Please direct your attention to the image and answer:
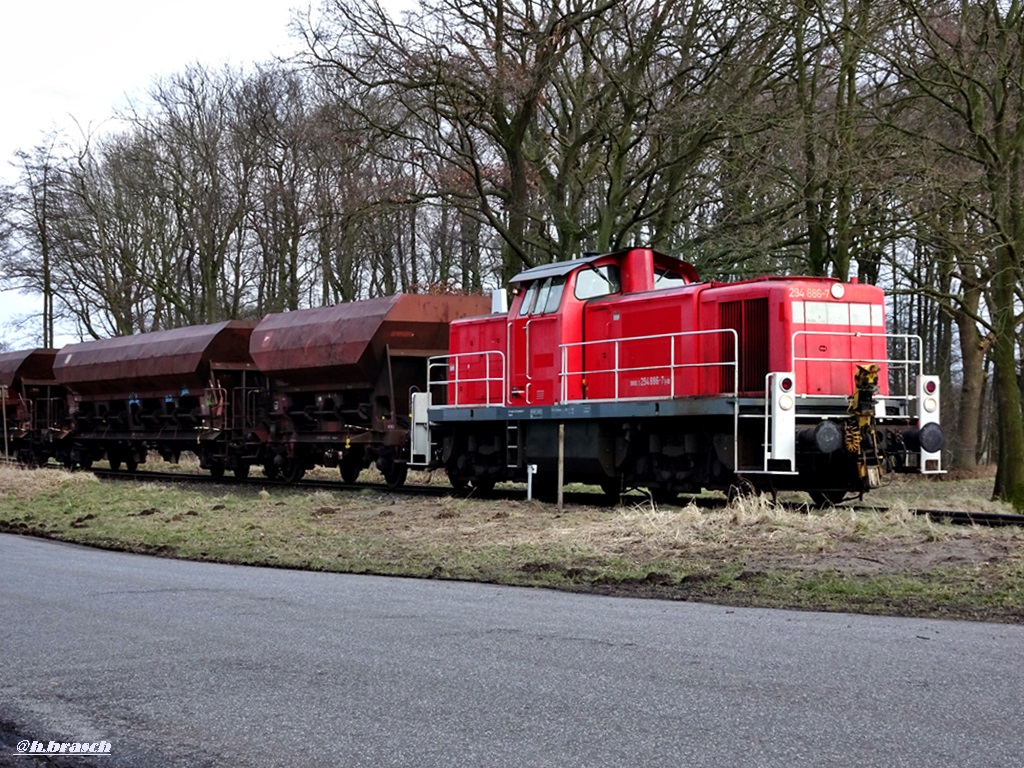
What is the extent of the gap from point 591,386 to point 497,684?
43.0 feet

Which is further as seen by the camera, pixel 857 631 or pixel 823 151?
pixel 823 151

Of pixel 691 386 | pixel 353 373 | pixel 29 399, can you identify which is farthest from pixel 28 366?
pixel 691 386

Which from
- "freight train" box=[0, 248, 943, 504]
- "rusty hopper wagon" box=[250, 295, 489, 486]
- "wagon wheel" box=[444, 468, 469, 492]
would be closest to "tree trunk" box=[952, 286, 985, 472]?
"freight train" box=[0, 248, 943, 504]

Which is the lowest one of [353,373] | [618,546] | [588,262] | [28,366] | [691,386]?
[618,546]

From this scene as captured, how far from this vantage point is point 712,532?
13602 millimetres

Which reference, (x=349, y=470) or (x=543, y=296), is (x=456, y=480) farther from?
(x=349, y=470)

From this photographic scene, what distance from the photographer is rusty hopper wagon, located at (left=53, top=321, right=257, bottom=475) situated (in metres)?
28.5

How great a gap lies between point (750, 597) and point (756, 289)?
26.6 ft

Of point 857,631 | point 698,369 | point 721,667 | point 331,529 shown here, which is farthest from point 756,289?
point 721,667

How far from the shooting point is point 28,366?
37.9 m

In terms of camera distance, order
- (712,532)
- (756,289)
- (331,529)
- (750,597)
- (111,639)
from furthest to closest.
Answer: (756,289) < (331,529) < (712,532) < (750,597) < (111,639)

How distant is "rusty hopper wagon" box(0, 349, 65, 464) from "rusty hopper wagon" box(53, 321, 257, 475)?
1188mm

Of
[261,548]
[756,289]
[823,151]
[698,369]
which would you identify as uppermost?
[823,151]

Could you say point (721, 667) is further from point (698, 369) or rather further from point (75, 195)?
point (75, 195)
